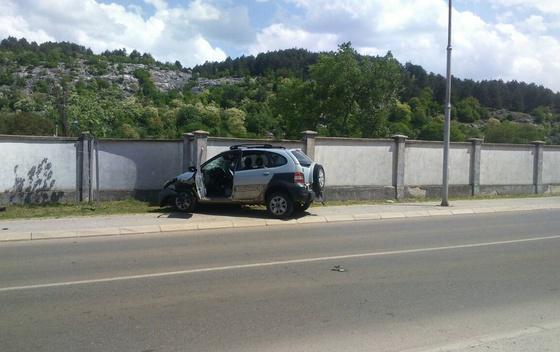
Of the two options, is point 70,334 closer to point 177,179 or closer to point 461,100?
point 177,179

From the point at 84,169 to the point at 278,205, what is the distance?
19.7ft

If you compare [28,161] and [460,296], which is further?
[28,161]

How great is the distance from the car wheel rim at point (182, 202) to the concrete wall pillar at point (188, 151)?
2086 millimetres

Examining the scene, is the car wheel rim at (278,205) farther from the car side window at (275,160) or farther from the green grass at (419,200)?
the green grass at (419,200)

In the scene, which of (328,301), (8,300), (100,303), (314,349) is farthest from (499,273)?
(8,300)

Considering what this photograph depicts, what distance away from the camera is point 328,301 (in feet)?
20.4

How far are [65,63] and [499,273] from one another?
13513cm

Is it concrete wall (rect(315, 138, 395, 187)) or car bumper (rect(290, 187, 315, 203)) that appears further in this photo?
concrete wall (rect(315, 138, 395, 187))

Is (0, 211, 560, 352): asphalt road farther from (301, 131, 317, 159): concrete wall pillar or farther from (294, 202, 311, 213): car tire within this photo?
(301, 131, 317, 159): concrete wall pillar

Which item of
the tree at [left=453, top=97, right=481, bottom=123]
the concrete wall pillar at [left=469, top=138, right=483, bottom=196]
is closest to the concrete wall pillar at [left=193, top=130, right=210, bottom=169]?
the concrete wall pillar at [left=469, top=138, right=483, bottom=196]

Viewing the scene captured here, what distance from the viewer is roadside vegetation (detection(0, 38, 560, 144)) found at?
29672 mm

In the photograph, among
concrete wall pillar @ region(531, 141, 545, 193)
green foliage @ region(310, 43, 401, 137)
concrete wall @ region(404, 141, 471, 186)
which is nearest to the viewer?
concrete wall @ region(404, 141, 471, 186)

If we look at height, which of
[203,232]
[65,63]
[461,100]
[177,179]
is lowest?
[203,232]

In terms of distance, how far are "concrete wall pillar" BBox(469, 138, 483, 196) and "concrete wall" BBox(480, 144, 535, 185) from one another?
396 millimetres
